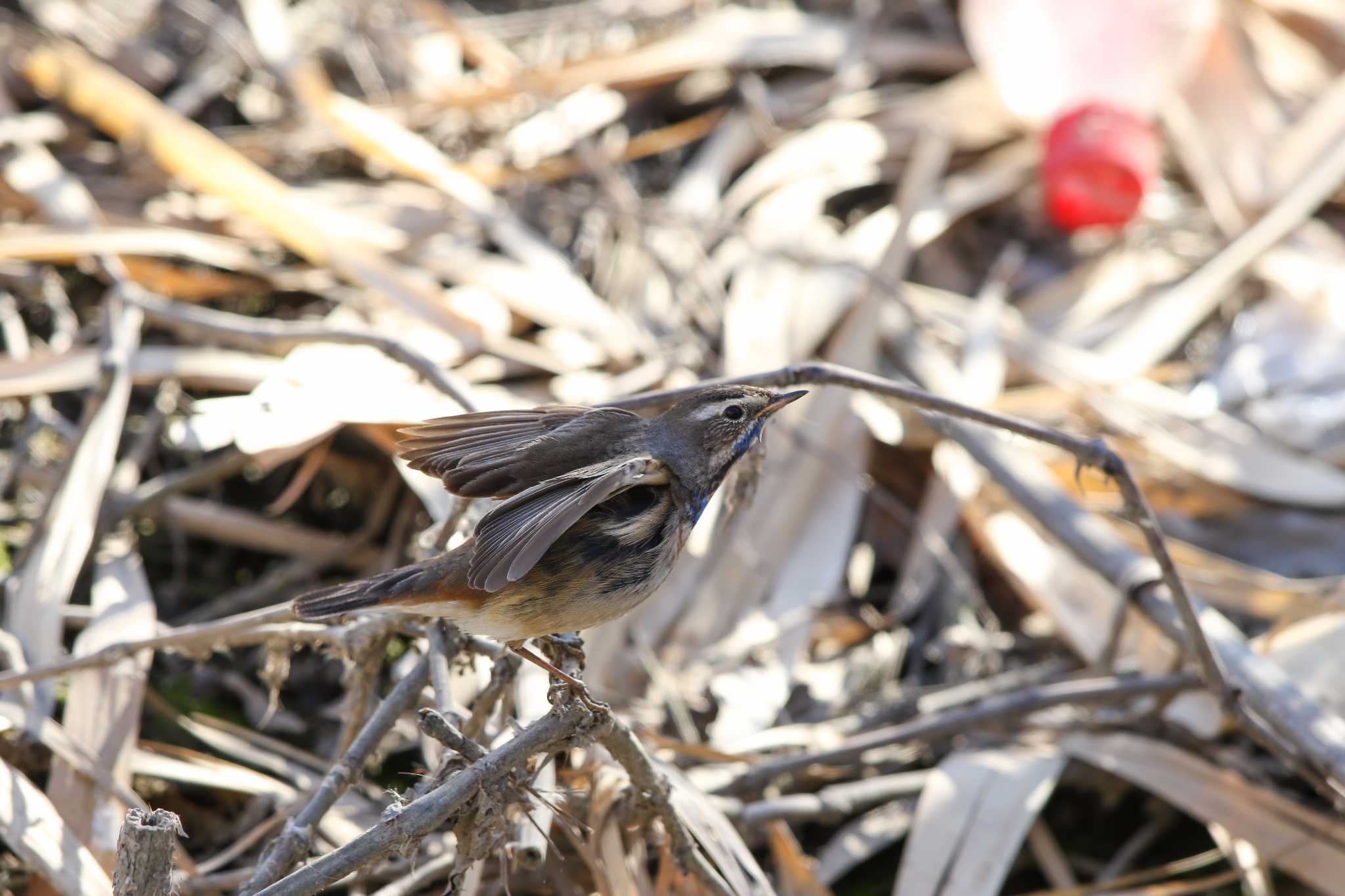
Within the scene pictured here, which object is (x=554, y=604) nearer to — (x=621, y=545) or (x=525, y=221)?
(x=621, y=545)

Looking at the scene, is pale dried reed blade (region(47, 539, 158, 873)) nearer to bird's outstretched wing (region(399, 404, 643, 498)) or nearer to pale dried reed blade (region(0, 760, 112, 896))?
pale dried reed blade (region(0, 760, 112, 896))

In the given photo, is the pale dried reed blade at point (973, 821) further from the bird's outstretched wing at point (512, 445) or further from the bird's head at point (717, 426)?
the bird's outstretched wing at point (512, 445)

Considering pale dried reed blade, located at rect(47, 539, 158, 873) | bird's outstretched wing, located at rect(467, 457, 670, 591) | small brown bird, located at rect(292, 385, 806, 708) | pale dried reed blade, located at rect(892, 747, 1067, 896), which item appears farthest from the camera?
pale dried reed blade, located at rect(892, 747, 1067, 896)

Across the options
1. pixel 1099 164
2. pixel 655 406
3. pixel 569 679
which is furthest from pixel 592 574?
pixel 1099 164

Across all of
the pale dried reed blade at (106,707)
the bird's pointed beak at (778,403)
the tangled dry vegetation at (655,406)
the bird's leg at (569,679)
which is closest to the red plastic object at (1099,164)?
the tangled dry vegetation at (655,406)

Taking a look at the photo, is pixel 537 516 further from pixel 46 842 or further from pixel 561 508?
pixel 46 842

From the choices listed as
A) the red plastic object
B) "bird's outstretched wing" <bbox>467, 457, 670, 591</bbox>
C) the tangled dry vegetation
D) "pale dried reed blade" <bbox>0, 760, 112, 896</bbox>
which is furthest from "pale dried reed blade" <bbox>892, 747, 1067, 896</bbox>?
the red plastic object
